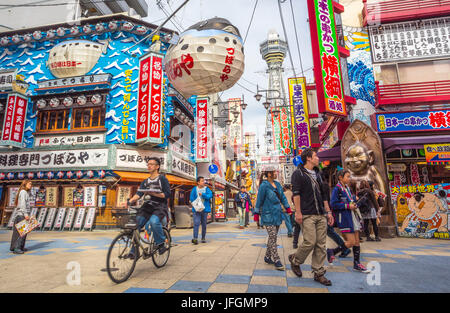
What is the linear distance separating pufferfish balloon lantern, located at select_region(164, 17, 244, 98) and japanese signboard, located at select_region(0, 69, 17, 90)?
52.6 feet

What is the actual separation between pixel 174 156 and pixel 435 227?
12515mm

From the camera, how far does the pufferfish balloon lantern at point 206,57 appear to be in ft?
14.3

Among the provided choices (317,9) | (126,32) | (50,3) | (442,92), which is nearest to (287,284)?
(317,9)

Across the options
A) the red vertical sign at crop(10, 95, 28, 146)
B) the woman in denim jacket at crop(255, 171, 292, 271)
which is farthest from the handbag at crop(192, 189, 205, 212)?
the red vertical sign at crop(10, 95, 28, 146)

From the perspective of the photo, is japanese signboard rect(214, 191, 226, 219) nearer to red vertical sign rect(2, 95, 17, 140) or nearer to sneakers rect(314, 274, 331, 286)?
red vertical sign rect(2, 95, 17, 140)

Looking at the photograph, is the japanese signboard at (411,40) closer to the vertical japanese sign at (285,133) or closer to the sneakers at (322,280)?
the vertical japanese sign at (285,133)

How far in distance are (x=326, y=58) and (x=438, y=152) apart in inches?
207

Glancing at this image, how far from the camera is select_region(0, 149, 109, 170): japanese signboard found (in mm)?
12836

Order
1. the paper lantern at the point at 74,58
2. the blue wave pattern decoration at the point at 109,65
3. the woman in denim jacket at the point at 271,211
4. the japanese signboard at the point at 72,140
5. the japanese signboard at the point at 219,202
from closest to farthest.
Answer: the woman in denim jacket at the point at 271,211, the japanese signboard at the point at 72,140, the blue wave pattern decoration at the point at 109,65, the paper lantern at the point at 74,58, the japanese signboard at the point at 219,202

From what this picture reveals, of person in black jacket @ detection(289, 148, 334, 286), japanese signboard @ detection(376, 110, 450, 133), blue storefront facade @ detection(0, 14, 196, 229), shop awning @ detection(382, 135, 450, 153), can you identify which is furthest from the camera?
blue storefront facade @ detection(0, 14, 196, 229)

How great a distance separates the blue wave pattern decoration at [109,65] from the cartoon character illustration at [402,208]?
11.6 m

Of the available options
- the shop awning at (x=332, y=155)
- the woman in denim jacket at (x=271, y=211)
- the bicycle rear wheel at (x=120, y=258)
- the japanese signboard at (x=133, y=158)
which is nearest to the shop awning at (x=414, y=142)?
the shop awning at (x=332, y=155)
